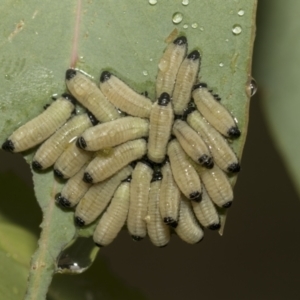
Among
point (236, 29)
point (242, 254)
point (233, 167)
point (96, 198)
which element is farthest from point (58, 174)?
point (242, 254)

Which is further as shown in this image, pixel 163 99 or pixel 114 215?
pixel 114 215

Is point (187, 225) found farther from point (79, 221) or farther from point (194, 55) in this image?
point (194, 55)

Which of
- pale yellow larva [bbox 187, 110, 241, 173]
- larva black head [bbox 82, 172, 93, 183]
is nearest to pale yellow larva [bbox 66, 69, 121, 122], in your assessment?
larva black head [bbox 82, 172, 93, 183]


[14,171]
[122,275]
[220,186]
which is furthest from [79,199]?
[122,275]

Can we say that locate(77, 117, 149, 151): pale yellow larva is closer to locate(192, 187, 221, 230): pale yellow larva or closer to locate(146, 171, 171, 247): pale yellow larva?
locate(146, 171, 171, 247): pale yellow larva

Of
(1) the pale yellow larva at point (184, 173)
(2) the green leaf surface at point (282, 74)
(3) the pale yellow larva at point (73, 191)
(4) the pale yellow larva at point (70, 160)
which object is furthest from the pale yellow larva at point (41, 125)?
(2) the green leaf surface at point (282, 74)
